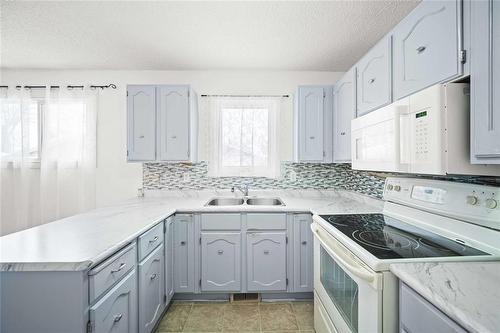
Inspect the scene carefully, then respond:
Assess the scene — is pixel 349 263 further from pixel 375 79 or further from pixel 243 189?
pixel 243 189

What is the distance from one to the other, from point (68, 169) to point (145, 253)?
6.21 feet

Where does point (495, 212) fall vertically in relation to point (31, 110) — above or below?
below

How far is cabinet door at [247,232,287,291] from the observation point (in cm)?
212

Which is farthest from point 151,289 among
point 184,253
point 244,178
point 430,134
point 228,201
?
point 430,134

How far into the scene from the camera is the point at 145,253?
1559 mm

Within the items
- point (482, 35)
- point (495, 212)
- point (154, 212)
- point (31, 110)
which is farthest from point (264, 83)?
point (31, 110)

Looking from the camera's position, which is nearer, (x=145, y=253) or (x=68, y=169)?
(x=145, y=253)

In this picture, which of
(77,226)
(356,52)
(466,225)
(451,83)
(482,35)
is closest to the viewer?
(482,35)

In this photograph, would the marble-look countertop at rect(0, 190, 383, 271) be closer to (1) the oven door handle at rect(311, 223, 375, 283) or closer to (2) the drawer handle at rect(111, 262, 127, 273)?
(2) the drawer handle at rect(111, 262, 127, 273)

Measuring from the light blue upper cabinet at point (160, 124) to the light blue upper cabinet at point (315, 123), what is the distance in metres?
1.17

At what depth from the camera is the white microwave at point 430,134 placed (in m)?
0.95

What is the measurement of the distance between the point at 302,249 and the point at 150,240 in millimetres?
1304

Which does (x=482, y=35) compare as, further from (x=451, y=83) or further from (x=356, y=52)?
(x=356, y=52)

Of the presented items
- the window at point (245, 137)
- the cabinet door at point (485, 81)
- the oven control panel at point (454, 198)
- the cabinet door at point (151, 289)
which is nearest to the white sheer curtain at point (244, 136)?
the window at point (245, 137)
